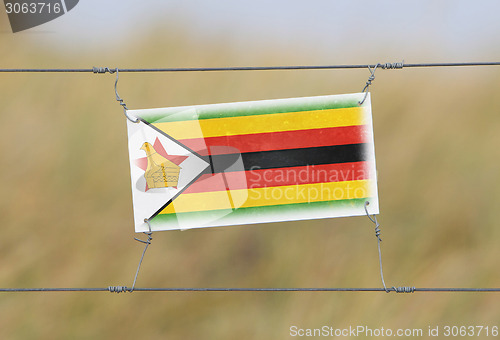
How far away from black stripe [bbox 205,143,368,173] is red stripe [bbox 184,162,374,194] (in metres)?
0.01

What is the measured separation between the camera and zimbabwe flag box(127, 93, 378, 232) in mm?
1484

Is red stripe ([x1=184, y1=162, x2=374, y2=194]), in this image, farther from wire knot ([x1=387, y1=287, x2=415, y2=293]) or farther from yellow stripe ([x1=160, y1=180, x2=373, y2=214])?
wire knot ([x1=387, y1=287, x2=415, y2=293])

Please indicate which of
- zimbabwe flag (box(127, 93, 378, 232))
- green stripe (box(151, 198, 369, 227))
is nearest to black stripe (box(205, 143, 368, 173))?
zimbabwe flag (box(127, 93, 378, 232))

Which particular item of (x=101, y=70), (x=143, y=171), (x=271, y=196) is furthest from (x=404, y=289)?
(x=101, y=70)

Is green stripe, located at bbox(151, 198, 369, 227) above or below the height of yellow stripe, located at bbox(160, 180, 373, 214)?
below

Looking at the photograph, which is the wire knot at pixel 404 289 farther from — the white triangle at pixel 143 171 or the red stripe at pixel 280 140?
the white triangle at pixel 143 171

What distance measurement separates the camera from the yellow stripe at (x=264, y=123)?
4.87 ft

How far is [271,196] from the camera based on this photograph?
4.90 ft

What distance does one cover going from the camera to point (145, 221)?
1492mm

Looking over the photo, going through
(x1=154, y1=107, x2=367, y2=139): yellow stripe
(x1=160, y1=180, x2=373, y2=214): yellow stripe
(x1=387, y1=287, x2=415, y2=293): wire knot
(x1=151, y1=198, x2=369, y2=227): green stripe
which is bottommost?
(x1=387, y1=287, x2=415, y2=293): wire knot

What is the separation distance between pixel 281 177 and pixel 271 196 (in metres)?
0.07

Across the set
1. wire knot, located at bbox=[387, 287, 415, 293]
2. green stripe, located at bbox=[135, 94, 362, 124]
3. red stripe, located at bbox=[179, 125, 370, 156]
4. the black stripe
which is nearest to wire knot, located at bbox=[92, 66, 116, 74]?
green stripe, located at bbox=[135, 94, 362, 124]

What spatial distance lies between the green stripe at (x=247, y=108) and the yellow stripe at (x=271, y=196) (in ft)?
0.79

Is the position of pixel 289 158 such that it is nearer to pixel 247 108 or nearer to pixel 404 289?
pixel 247 108
